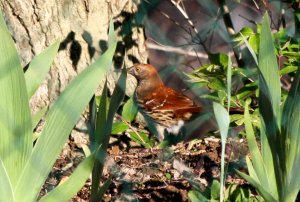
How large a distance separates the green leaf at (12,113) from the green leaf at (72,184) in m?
0.08

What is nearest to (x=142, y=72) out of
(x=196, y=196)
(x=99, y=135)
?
(x=196, y=196)

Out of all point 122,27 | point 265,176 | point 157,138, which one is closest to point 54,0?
point 122,27

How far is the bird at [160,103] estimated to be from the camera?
3.81 m

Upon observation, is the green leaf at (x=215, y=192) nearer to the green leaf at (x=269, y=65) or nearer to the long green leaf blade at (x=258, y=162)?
the long green leaf blade at (x=258, y=162)

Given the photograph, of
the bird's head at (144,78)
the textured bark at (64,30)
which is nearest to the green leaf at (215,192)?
the textured bark at (64,30)

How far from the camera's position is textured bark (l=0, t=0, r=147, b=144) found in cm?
362

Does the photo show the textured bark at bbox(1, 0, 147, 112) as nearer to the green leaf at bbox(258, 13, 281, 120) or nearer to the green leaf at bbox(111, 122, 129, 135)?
the green leaf at bbox(111, 122, 129, 135)

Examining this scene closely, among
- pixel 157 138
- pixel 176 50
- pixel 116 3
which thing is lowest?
pixel 157 138

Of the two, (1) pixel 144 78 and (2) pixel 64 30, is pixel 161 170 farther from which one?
(2) pixel 64 30

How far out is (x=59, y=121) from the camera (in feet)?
5.14

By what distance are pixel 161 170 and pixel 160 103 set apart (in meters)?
0.93

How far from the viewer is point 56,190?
5.23 ft

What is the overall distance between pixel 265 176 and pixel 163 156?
1.37 metres

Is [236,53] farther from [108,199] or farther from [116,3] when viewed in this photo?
[108,199]
